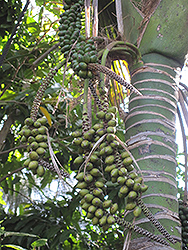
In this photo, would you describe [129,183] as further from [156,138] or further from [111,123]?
[156,138]

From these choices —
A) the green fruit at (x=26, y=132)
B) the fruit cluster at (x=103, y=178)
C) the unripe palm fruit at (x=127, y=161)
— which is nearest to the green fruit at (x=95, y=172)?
the fruit cluster at (x=103, y=178)

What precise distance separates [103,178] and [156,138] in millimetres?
448

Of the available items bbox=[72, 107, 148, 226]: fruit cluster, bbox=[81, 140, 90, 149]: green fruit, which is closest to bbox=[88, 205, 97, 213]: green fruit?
bbox=[72, 107, 148, 226]: fruit cluster

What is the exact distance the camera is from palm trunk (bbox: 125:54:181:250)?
1215 millimetres

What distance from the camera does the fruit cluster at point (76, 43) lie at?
1293mm

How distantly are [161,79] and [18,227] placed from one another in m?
1.71

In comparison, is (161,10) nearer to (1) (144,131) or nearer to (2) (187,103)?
(2) (187,103)

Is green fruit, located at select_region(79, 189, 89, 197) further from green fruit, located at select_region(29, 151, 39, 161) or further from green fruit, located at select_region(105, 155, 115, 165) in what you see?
green fruit, located at select_region(29, 151, 39, 161)

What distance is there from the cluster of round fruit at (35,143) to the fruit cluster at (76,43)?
0.32 m

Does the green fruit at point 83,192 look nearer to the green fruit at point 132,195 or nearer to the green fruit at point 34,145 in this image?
the green fruit at point 132,195

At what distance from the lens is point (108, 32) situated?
218cm

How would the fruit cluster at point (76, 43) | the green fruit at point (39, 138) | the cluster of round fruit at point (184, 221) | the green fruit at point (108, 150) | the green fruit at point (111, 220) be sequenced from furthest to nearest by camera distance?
1. the cluster of round fruit at point (184, 221)
2. the fruit cluster at point (76, 43)
3. the green fruit at point (39, 138)
4. the green fruit at point (108, 150)
5. the green fruit at point (111, 220)

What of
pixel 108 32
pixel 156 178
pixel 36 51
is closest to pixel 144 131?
pixel 156 178

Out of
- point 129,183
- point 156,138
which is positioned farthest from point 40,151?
point 156,138
